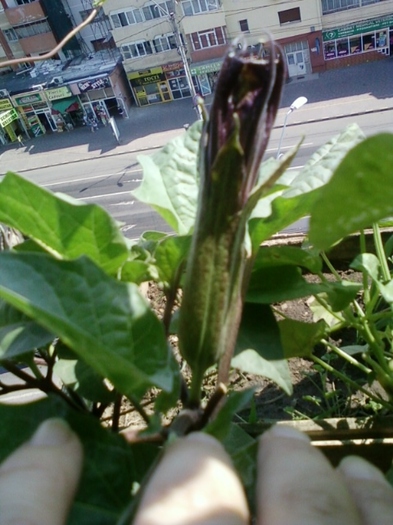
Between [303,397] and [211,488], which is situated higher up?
[211,488]

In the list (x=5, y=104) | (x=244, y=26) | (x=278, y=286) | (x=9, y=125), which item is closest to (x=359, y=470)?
(x=278, y=286)

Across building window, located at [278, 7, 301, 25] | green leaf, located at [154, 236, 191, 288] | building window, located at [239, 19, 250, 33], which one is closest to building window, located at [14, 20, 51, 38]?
building window, located at [239, 19, 250, 33]

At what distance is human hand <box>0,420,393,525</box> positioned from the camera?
0.67ft

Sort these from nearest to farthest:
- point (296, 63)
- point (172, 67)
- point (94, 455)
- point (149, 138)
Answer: point (94, 455), point (296, 63), point (149, 138), point (172, 67)

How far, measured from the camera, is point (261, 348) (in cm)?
31

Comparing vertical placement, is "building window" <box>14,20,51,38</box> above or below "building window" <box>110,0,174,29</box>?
above

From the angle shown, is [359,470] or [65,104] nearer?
[359,470]

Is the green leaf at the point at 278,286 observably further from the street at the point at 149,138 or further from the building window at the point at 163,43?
the building window at the point at 163,43

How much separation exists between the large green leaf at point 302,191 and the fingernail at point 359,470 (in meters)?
0.15

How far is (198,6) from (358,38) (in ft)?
4.67

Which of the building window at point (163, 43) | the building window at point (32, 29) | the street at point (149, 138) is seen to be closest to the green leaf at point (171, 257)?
the street at point (149, 138)

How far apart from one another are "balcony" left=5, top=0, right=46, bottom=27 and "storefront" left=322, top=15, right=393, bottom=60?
3.25m

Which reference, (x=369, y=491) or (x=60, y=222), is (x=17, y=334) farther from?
(x=369, y=491)

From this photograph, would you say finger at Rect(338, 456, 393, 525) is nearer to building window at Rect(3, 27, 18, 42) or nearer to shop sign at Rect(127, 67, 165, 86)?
shop sign at Rect(127, 67, 165, 86)
